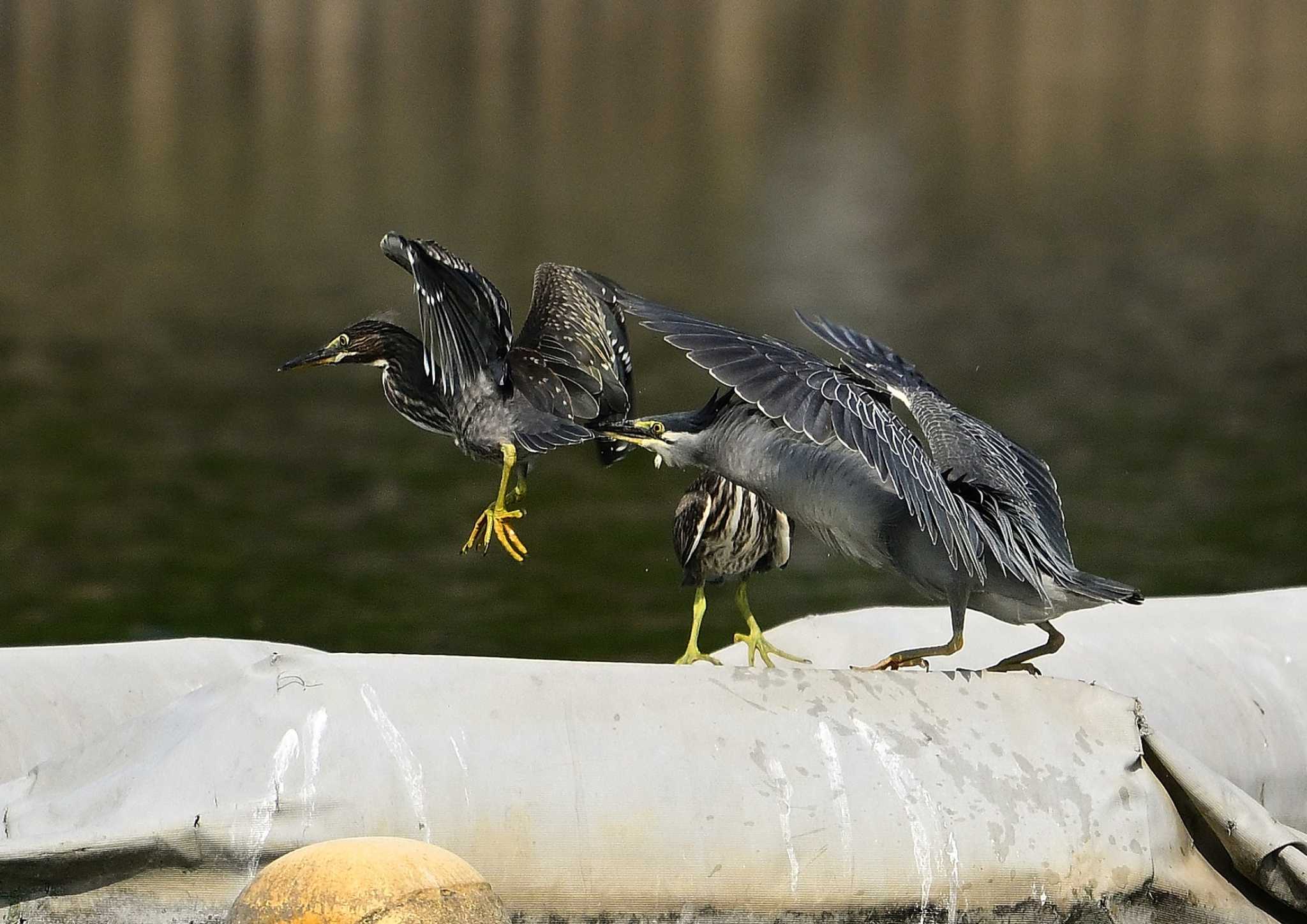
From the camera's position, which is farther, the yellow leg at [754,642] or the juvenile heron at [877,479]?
the yellow leg at [754,642]

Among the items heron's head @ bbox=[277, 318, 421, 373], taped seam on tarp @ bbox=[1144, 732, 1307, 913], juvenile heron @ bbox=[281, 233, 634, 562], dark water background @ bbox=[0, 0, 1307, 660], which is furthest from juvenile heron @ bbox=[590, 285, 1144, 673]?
dark water background @ bbox=[0, 0, 1307, 660]

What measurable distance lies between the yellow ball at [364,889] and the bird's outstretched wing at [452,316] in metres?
2.31

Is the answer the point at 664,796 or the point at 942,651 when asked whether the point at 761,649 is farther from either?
the point at 664,796

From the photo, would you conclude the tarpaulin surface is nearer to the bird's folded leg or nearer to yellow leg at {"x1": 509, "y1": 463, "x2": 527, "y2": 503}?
the bird's folded leg

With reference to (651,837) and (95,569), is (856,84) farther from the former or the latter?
(651,837)

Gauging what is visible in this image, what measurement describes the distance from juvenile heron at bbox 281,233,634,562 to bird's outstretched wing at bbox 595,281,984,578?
734 mm

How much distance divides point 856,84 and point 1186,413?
103ft

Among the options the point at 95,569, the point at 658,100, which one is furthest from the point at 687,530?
the point at 658,100

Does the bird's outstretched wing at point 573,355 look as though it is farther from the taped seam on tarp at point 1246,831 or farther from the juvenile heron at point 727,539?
the taped seam on tarp at point 1246,831

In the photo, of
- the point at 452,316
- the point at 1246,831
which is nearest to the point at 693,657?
the point at 452,316

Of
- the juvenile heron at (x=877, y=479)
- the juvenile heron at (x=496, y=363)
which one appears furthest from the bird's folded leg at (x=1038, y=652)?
the juvenile heron at (x=496, y=363)

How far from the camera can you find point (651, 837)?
13.8 ft

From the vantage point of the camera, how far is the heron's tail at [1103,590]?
183 inches

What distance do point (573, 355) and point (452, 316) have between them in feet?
1.46
